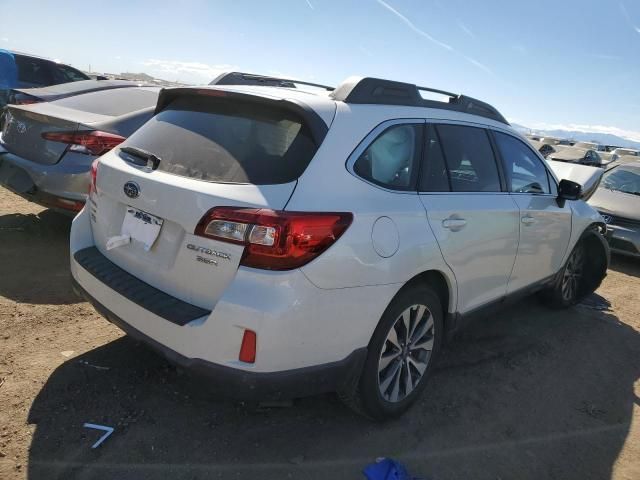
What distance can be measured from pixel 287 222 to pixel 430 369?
1587 mm

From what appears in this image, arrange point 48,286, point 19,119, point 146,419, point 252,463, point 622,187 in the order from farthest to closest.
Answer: point 622,187, point 19,119, point 48,286, point 146,419, point 252,463

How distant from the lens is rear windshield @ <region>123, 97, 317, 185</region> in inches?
90.4

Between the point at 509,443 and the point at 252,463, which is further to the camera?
the point at 509,443

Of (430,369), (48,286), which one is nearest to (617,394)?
(430,369)

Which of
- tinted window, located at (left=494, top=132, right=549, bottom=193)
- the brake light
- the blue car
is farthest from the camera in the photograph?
the blue car

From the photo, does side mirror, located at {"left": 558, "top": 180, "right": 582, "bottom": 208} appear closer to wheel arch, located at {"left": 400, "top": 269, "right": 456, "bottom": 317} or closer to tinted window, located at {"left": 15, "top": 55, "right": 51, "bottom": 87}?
wheel arch, located at {"left": 400, "top": 269, "right": 456, "bottom": 317}

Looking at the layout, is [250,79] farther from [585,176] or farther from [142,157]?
[585,176]

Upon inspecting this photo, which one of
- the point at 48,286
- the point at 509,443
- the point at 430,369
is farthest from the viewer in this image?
the point at 48,286

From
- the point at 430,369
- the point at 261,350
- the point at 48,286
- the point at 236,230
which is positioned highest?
the point at 236,230

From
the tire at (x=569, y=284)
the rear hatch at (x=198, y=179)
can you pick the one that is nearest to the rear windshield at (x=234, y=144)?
the rear hatch at (x=198, y=179)

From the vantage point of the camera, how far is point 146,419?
2709mm

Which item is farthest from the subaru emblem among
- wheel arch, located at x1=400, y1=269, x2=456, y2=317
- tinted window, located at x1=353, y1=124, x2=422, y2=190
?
wheel arch, located at x1=400, y1=269, x2=456, y2=317

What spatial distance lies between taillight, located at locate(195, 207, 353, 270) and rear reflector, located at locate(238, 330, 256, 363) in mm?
292

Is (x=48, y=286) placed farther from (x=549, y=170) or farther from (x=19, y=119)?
(x=549, y=170)
